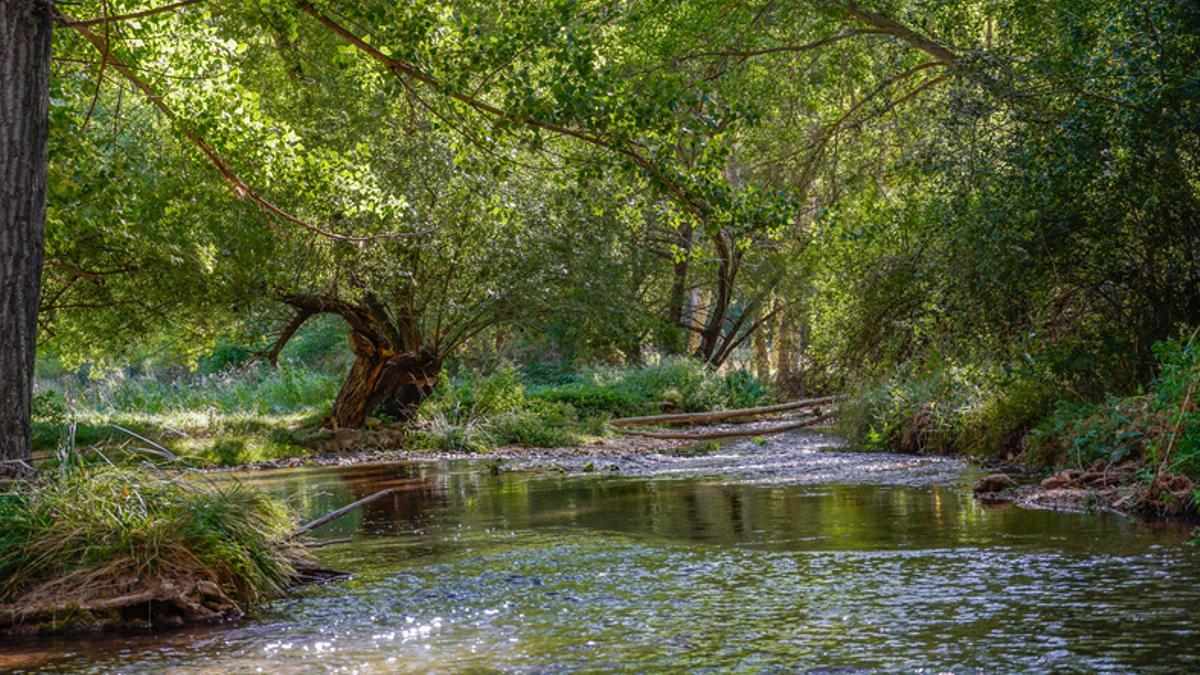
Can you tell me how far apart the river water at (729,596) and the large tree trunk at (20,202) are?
180 cm

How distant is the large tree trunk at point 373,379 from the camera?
888 inches

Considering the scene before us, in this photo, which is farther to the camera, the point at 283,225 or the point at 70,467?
the point at 283,225

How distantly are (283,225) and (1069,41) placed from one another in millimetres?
11874

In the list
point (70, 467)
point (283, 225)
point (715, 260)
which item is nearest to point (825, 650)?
point (70, 467)

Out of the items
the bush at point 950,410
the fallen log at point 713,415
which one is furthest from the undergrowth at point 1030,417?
the fallen log at point 713,415

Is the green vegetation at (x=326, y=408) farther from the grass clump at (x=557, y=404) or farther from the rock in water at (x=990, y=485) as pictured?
the rock in water at (x=990, y=485)

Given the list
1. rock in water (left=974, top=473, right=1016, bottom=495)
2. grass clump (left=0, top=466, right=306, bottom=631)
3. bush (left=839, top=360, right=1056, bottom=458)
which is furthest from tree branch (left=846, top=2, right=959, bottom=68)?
grass clump (left=0, top=466, right=306, bottom=631)

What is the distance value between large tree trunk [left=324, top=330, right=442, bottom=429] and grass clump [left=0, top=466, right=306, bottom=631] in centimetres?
1561

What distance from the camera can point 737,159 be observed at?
3441 cm

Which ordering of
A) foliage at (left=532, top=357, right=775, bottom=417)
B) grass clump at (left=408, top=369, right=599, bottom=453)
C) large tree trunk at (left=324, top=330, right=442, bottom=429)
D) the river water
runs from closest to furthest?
the river water < grass clump at (left=408, top=369, right=599, bottom=453) < large tree trunk at (left=324, top=330, right=442, bottom=429) < foliage at (left=532, top=357, right=775, bottom=417)

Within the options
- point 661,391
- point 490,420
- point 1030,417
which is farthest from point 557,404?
point 1030,417

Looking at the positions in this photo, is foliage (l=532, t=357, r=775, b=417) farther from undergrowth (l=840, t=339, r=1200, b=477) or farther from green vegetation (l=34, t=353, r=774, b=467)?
undergrowth (l=840, t=339, r=1200, b=477)

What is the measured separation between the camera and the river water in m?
5.13

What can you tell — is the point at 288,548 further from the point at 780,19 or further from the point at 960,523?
the point at 780,19
